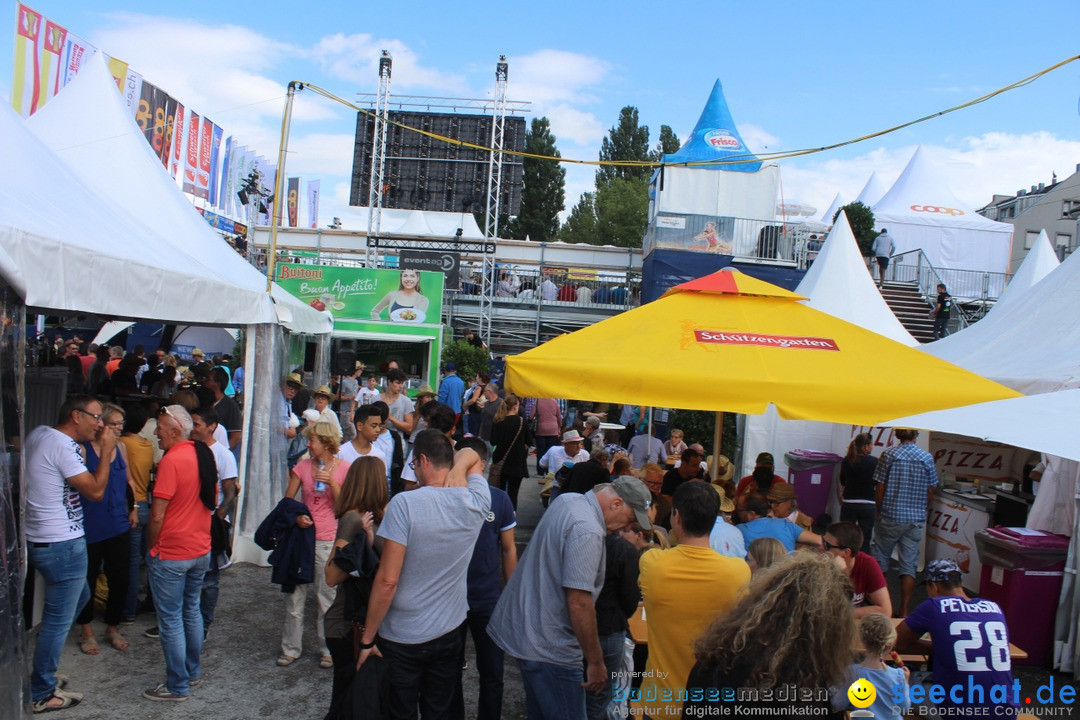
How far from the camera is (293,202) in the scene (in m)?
39.6

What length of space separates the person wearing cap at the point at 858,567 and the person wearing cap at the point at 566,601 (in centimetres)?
169

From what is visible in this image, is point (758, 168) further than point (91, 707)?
Yes

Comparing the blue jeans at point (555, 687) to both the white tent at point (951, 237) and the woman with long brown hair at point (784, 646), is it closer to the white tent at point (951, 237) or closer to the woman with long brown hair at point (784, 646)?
the woman with long brown hair at point (784, 646)

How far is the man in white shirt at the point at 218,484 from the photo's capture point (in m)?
5.14

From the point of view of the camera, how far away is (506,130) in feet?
83.0

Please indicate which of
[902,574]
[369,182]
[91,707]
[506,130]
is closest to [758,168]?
[506,130]

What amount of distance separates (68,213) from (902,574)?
7.15 meters

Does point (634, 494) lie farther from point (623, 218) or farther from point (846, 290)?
point (623, 218)

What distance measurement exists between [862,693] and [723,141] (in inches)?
858

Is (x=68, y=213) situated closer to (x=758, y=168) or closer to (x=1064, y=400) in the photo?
(x=1064, y=400)

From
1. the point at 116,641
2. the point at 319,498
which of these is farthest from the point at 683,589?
the point at 116,641

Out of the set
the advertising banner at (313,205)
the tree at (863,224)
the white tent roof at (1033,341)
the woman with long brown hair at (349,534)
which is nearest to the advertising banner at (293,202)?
→ the advertising banner at (313,205)

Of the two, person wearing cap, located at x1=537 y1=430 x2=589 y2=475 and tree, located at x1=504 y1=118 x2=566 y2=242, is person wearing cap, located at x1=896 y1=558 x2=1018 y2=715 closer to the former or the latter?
person wearing cap, located at x1=537 y1=430 x2=589 y2=475

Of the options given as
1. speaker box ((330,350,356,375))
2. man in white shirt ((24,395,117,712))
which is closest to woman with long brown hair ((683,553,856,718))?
man in white shirt ((24,395,117,712))
